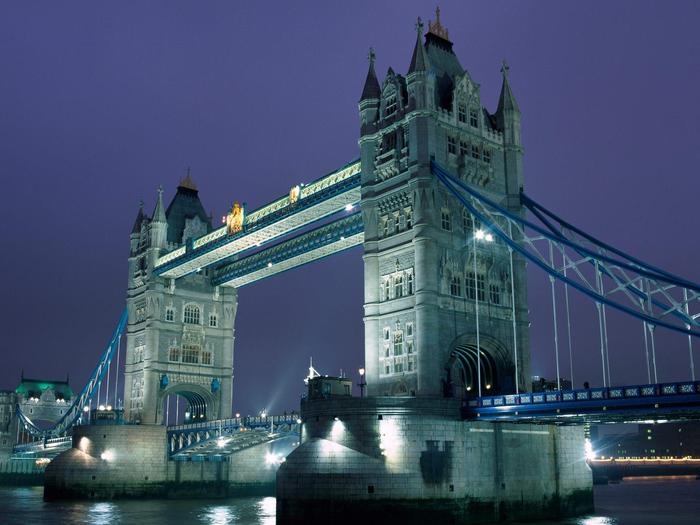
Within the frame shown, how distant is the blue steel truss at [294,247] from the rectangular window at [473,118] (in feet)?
40.3

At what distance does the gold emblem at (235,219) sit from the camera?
7750 cm

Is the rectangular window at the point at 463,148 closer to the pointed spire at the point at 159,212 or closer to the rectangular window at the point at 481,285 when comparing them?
the rectangular window at the point at 481,285

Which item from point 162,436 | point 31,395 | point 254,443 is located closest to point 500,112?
point 254,443

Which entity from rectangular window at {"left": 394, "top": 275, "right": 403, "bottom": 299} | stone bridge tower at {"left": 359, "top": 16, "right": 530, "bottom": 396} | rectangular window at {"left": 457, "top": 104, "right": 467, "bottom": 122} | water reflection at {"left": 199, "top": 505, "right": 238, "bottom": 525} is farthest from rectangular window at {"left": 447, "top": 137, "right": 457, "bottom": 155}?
water reflection at {"left": 199, "top": 505, "right": 238, "bottom": 525}

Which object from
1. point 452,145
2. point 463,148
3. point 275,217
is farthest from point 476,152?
point 275,217

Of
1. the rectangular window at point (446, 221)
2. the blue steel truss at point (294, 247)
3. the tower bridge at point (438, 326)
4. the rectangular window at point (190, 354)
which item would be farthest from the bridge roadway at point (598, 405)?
the rectangular window at point (190, 354)

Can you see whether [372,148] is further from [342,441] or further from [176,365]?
[176,365]

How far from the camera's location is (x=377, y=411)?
49.2 metres

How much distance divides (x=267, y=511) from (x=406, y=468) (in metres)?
21.3

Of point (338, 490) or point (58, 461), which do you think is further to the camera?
point (58, 461)

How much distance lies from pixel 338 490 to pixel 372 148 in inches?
979

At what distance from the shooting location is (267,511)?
215 ft

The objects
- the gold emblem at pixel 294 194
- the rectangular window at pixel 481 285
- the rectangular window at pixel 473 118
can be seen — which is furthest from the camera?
the gold emblem at pixel 294 194

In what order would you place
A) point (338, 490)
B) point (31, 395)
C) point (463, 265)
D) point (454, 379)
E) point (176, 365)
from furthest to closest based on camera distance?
point (31, 395)
point (176, 365)
point (463, 265)
point (454, 379)
point (338, 490)
